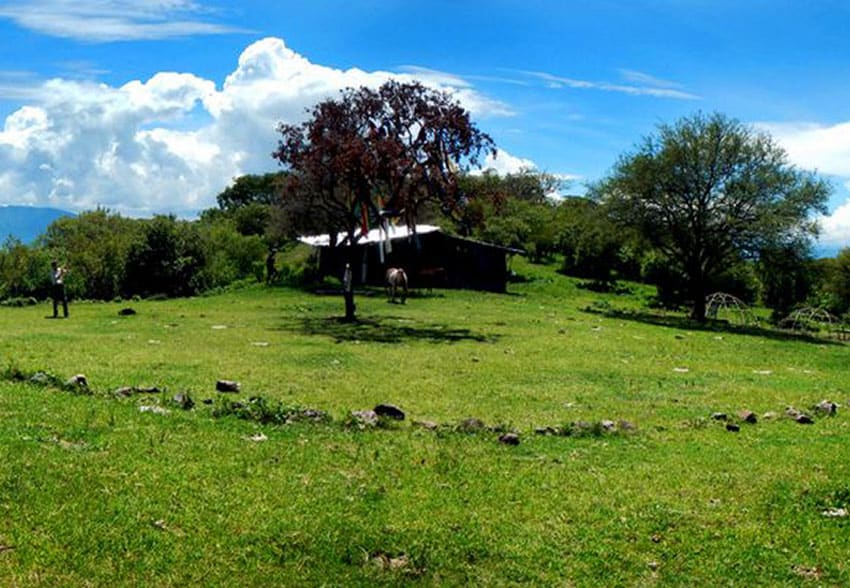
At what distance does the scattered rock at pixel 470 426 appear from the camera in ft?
36.2

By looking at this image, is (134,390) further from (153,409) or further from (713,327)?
(713,327)

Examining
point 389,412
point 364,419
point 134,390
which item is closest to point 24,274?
point 134,390

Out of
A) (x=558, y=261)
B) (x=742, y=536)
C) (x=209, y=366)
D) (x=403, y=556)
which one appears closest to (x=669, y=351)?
(x=209, y=366)

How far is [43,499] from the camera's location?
7.38 m

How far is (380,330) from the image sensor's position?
26938 mm

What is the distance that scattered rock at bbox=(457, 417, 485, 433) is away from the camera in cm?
1102

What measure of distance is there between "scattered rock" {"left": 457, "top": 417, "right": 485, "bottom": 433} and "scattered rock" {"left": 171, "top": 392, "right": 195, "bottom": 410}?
156 inches

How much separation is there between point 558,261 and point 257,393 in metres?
68.2

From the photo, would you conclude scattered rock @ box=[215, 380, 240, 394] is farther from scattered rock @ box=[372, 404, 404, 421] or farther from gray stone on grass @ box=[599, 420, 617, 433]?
gray stone on grass @ box=[599, 420, 617, 433]

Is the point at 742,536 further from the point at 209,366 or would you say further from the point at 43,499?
the point at 209,366

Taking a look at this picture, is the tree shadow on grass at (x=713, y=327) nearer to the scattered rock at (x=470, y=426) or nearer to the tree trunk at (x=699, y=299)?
the tree trunk at (x=699, y=299)

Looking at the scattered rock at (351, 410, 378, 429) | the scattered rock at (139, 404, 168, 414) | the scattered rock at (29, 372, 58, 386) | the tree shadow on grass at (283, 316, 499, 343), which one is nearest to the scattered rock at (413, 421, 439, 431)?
the scattered rock at (351, 410, 378, 429)

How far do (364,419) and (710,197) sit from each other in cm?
3528

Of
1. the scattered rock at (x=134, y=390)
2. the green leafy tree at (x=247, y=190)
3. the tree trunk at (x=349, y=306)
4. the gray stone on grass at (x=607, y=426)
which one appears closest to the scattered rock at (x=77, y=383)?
the scattered rock at (x=134, y=390)
